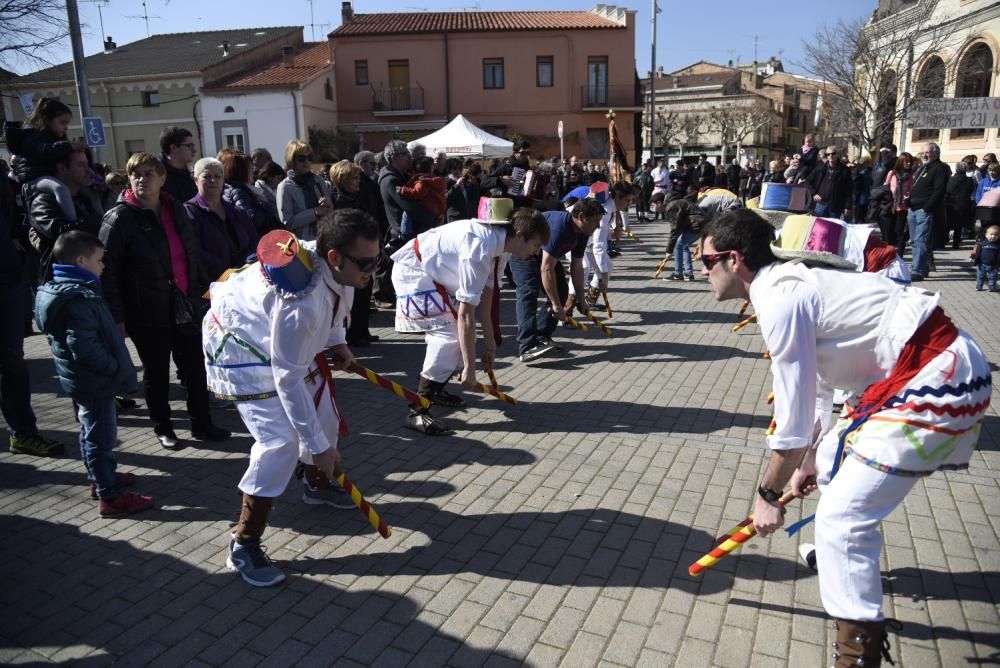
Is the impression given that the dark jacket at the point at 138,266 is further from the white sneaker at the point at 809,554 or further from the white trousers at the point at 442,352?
the white sneaker at the point at 809,554

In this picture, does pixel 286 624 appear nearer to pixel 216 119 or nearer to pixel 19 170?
pixel 19 170

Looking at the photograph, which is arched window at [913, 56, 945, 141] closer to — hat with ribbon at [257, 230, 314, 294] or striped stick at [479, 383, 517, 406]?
striped stick at [479, 383, 517, 406]

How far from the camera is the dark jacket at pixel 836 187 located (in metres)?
12.3

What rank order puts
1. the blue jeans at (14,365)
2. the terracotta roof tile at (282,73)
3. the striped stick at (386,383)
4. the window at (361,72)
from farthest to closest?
the window at (361,72) → the terracotta roof tile at (282,73) → the blue jeans at (14,365) → the striped stick at (386,383)

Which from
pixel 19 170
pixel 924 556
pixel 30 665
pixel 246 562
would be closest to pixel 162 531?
pixel 246 562

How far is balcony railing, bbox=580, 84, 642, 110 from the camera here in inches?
1383

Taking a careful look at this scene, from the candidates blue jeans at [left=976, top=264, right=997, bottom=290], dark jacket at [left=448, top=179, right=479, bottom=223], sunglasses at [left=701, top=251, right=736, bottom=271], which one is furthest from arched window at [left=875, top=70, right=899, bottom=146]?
sunglasses at [left=701, top=251, right=736, bottom=271]

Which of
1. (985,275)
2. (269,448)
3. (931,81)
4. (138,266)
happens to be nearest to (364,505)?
(269,448)

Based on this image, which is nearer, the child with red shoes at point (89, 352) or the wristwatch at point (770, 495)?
the wristwatch at point (770, 495)

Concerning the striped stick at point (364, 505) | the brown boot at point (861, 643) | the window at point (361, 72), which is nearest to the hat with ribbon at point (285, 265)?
the striped stick at point (364, 505)

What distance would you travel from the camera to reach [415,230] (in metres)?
8.51

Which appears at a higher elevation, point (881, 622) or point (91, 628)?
point (881, 622)

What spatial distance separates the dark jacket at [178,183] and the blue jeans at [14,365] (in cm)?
138

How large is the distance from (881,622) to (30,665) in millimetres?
3356
